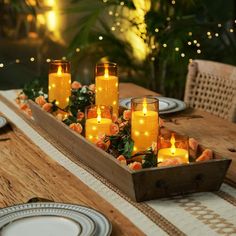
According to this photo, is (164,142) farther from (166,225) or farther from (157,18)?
(157,18)

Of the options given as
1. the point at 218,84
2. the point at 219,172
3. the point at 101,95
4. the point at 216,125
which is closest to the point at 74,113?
the point at 101,95

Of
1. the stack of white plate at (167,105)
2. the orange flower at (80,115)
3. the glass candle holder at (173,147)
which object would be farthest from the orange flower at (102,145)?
the stack of white plate at (167,105)

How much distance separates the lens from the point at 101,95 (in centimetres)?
186

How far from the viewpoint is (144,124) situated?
1.51 metres

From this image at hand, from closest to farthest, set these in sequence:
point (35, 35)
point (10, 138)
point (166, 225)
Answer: point (166, 225), point (10, 138), point (35, 35)

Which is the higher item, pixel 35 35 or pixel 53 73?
pixel 53 73

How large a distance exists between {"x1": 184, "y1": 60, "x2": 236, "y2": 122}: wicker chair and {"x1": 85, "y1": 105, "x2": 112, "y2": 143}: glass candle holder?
767 millimetres

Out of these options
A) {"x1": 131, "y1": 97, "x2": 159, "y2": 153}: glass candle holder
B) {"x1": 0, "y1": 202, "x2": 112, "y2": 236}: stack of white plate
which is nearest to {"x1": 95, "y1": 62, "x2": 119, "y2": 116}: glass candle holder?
{"x1": 131, "y1": 97, "x2": 159, "y2": 153}: glass candle holder

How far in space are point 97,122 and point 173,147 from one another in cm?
26

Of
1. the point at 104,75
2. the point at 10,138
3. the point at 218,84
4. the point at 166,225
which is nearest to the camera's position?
the point at 166,225

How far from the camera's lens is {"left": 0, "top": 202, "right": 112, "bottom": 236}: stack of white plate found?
3.63ft

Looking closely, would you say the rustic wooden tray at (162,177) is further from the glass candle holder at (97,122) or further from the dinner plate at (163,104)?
the dinner plate at (163,104)

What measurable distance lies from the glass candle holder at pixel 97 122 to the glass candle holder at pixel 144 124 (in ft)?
0.29

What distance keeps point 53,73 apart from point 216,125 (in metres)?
0.53
